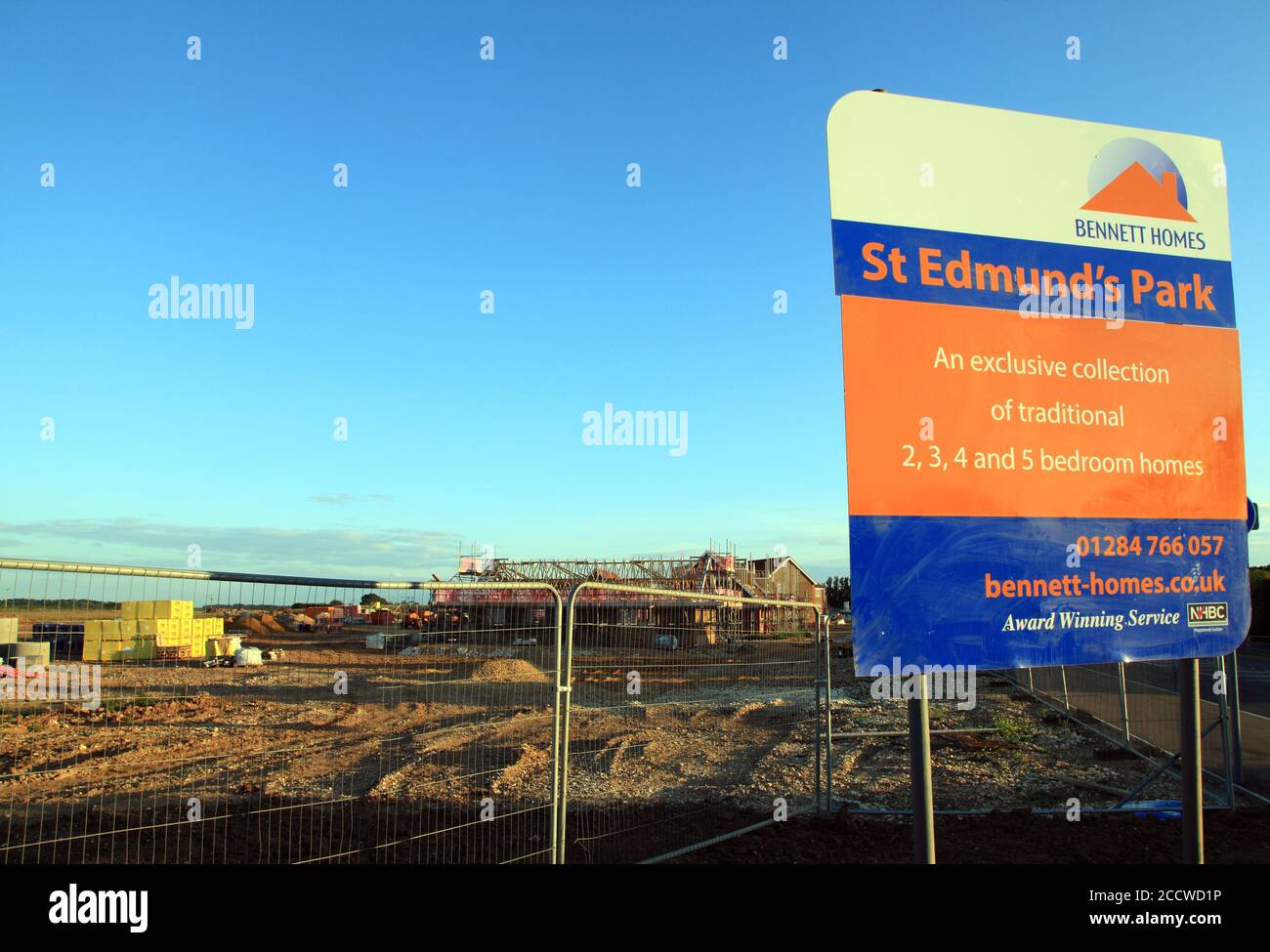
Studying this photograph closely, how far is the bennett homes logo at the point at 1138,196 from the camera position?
345 cm

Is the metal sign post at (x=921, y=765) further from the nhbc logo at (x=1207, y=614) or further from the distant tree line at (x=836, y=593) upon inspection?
the distant tree line at (x=836, y=593)

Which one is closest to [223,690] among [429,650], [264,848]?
[429,650]

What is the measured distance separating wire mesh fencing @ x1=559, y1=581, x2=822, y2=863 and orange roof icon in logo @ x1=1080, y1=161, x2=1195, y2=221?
9.99 ft

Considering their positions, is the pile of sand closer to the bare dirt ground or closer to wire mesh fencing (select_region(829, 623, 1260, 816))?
the bare dirt ground

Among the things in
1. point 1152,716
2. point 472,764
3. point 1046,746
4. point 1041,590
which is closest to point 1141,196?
point 1041,590

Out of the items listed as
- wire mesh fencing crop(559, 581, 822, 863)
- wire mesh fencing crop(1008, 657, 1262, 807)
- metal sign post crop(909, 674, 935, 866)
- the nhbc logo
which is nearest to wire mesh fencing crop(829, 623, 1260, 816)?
wire mesh fencing crop(1008, 657, 1262, 807)

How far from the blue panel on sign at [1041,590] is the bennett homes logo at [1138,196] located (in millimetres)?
1222

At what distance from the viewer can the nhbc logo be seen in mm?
3465

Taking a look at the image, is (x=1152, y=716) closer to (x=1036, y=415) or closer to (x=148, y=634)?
(x=1036, y=415)

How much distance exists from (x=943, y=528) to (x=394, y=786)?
350 inches

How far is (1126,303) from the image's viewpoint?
344 centimetres

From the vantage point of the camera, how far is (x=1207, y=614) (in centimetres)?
350

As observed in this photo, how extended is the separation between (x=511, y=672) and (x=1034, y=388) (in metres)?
3.81
